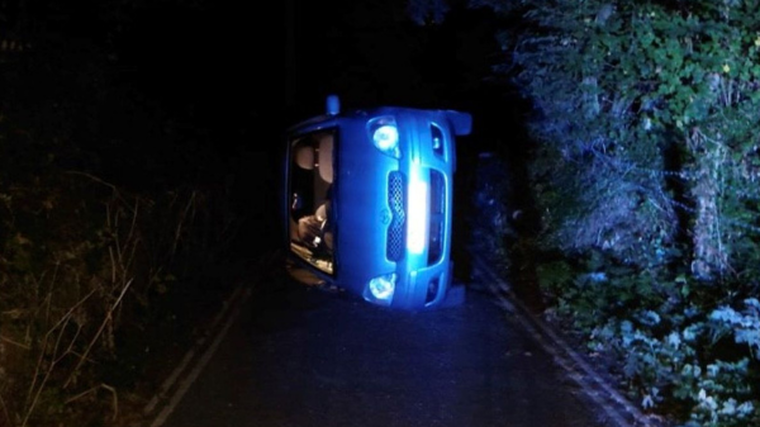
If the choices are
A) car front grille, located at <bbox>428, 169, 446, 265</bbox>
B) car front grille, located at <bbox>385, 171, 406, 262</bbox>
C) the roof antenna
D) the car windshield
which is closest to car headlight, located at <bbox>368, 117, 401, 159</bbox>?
car front grille, located at <bbox>385, 171, 406, 262</bbox>

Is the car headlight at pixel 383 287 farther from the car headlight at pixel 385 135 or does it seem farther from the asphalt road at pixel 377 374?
the car headlight at pixel 385 135

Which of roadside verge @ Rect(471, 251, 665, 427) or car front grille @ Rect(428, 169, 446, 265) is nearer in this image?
roadside verge @ Rect(471, 251, 665, 427)

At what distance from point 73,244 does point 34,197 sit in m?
0.50

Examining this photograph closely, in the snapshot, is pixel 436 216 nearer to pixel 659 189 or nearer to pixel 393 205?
pixel 393 205

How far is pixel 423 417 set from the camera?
24.1 ft

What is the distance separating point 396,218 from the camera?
939 centimetres

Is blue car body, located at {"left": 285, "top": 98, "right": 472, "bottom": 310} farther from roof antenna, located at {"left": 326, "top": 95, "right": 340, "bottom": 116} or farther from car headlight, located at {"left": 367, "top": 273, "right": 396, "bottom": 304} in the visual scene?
roof antenna, located at {"left": 326, "top": 95, "right": 340, "bottom": 116}

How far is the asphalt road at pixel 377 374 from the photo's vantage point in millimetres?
7371

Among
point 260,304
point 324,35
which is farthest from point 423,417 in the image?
point 324,35

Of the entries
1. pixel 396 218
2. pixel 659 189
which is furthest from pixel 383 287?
pixel 659 189

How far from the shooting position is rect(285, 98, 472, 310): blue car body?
9.36 meters

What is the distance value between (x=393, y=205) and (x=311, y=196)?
2713 mm

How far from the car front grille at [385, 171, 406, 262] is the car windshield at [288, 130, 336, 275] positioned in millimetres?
1371

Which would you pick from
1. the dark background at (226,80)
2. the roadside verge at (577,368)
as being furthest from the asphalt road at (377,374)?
the dark background at (226,80)
